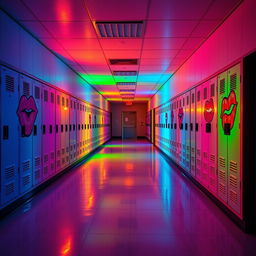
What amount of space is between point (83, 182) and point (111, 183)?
63 cm

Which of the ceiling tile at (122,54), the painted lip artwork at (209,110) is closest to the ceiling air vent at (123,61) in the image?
the ceiling tile at (122,54)

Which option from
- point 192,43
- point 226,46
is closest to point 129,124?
point 192,43

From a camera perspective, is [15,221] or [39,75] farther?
[39,75]

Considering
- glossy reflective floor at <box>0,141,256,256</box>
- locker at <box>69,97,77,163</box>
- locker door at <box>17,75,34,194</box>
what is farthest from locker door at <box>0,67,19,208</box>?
locker at <box>69,97,77,163</box>

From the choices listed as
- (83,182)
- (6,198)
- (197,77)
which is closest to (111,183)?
(83,182)

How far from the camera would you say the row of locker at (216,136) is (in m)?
3.36

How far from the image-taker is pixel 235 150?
3.39 m

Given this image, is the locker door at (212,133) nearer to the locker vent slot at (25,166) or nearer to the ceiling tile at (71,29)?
the ceiling tile at (71,29)

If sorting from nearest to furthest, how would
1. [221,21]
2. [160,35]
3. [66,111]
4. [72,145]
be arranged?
[221,21]
[160,35]
[66,111]
[72,145]

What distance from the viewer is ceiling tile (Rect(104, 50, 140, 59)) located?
5891 millimetres

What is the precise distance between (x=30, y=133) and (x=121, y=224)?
223cm

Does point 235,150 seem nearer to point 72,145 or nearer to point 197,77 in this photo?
point 197,77

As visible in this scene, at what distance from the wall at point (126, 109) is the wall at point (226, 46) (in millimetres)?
16675

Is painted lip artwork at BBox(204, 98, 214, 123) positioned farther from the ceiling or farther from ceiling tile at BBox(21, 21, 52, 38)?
ceiling tile at BBox(21, 21, 52, 38)
